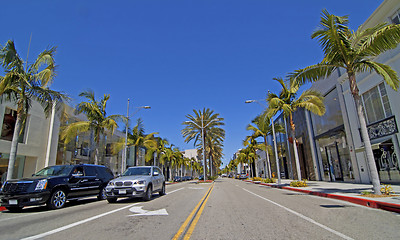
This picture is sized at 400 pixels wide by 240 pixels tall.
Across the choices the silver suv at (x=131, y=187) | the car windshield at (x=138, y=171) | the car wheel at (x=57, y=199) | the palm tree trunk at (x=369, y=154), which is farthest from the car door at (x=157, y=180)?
the palm tree trunk at (x=369, y=154)

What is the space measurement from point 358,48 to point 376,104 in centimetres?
916

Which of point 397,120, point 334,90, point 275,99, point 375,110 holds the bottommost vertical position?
point 397,120

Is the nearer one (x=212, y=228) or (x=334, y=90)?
(x=212, y=228)

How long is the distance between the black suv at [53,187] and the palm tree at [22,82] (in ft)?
9.99

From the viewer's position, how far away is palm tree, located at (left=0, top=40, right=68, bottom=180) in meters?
11.7

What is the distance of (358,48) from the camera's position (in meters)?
10.8

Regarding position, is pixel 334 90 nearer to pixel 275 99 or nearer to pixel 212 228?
pixel 275 99

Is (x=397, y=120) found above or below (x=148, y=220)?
above

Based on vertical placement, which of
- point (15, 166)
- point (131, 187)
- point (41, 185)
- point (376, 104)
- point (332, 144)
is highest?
point (376, 104)

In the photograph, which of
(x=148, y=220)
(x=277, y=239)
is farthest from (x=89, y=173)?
(x=277, y=239)

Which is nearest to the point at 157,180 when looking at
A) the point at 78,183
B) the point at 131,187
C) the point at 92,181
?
the point at 131,187

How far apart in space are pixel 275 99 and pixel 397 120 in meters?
7.84

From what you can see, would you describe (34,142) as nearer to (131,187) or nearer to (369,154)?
(131,187)

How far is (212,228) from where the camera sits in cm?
541
